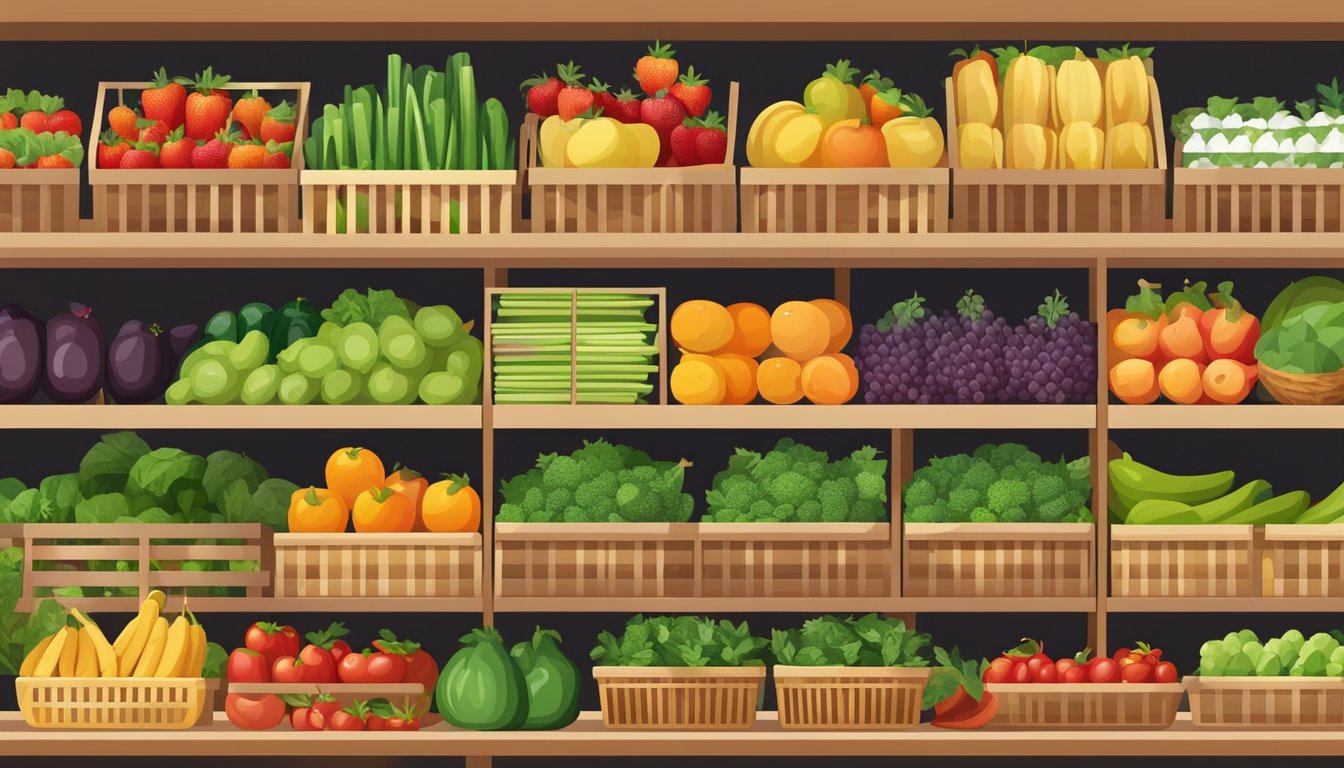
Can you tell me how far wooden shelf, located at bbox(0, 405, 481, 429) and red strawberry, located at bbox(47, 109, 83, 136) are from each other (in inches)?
36.6

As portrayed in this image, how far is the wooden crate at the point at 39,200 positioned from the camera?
282 inches

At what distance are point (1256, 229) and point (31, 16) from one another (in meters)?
4.04

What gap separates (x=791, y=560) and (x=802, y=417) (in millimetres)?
474

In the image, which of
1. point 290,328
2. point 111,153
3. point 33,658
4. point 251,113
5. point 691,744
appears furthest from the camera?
point 290,328

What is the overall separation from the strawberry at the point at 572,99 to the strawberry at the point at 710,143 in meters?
0.38

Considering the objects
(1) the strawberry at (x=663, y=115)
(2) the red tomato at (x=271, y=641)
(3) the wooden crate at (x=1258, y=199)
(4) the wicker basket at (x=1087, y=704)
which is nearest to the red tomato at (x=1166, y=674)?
(4) the wicker basket at (x=1087, y=704)

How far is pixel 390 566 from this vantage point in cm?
718

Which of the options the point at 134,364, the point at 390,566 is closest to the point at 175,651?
the point at 390,566

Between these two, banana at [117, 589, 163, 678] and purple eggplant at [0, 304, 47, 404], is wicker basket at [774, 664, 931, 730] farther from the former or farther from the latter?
purple eggplant at [0, 304, 47, 404]

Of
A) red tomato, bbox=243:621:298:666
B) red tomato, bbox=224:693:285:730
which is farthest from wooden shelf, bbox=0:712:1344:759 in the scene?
red tomato, bbox=243:621:298:666

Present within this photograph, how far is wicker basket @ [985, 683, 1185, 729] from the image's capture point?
6.96m

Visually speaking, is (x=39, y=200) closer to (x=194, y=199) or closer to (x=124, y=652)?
(x=194, y=199)

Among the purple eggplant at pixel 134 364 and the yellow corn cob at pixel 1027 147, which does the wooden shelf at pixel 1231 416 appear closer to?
the yellow corn cob at pixel 1027 147

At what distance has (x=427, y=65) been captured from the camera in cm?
739
